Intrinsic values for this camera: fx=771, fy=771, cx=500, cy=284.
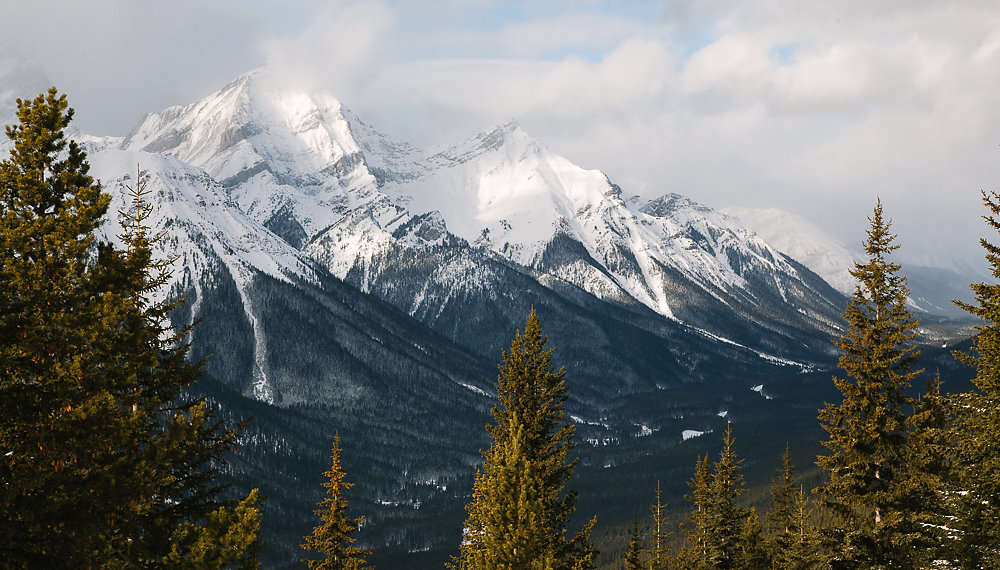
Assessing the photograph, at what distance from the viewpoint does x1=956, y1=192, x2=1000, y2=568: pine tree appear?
78.0ft

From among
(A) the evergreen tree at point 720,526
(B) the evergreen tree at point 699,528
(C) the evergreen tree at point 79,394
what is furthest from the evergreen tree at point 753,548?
(C) the evergreen tree at point 79,394

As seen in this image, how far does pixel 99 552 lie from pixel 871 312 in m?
27.4

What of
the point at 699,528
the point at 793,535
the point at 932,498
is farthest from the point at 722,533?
the point at 932,498

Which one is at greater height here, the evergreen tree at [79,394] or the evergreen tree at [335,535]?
the evergreen tree at [79,394]

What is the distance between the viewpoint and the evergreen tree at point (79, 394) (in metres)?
15.0

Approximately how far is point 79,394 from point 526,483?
51.9 feet

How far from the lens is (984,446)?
78.5 ft

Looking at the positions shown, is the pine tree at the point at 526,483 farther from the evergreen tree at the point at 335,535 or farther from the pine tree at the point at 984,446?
the pine tree at the point at 984,446

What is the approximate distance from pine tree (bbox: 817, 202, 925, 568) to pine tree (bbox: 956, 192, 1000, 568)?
2283mm

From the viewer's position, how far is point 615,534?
19662 cm

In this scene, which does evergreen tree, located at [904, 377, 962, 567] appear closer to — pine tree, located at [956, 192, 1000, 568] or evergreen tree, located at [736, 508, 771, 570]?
pine tree, located at [956, 192, 1000, 568]

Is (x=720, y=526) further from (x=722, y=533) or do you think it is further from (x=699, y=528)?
(x=699, y=528)

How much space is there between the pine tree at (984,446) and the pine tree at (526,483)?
12902 mm

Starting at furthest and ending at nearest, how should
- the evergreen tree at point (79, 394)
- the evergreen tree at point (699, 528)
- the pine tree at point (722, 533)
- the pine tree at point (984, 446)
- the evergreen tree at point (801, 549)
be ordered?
the evergreen tree at point (699, 528), the pine tree at point (722, 533), the evergreen tree at point (801, 549), the pine tree at point (984, 446), the evergreen tree at point (79, 394)
